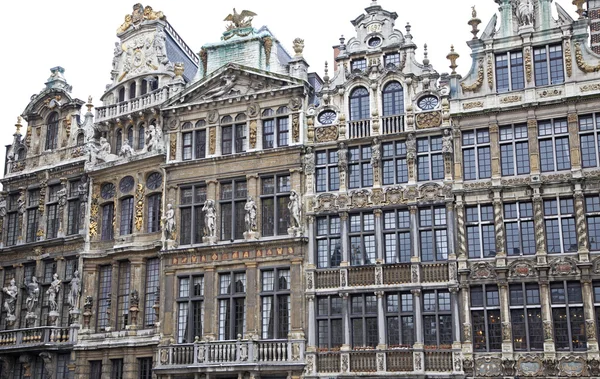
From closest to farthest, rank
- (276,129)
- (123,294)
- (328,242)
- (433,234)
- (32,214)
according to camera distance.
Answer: (433,234)
(328,242)
(276,129)
(123,294)
(32,214)

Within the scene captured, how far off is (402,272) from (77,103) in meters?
17.5

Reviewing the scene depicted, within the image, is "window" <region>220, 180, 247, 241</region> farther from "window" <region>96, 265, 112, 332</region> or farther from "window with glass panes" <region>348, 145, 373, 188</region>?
"window" <region>96, 265, 112, 332</region>

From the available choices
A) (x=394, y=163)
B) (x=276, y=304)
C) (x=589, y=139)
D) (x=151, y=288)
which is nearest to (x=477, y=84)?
(x=394, y=163)

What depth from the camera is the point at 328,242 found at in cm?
2897

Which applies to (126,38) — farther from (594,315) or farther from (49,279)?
(594,315)

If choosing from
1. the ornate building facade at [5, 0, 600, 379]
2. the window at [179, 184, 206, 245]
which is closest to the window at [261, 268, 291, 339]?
the ornate building facade at [5, 0, 600, 379]

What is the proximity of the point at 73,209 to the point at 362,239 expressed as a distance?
13.7m

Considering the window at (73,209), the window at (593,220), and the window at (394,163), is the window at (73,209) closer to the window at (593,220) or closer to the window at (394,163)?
the window at (394,163)

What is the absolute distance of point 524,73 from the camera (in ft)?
91.2

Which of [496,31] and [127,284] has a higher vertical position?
[496,31]

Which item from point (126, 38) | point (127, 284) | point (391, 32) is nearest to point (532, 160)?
point (391, 32)

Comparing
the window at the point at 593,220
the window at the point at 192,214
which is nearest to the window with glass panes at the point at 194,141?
the window at the point at 192,214

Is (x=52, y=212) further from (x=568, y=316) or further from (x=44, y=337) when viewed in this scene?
(x=568, y=316)

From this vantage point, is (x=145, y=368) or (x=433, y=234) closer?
(x=433, y=234)
